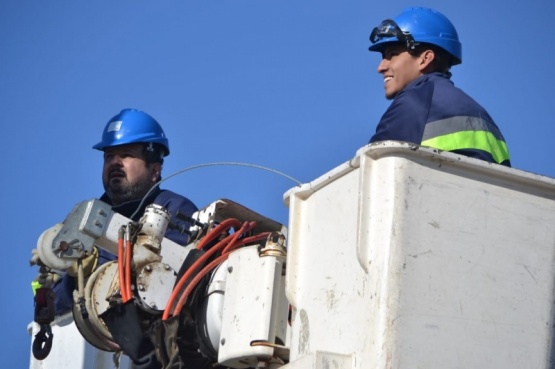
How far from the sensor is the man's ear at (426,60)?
5.27 meters

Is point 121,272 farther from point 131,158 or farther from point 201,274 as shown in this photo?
point 131,158

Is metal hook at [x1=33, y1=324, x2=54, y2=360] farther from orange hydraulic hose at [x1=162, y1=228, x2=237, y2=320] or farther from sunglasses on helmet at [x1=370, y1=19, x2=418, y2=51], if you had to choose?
sunglasses on helmet at [x1=370, y1=19, x2=418, y2=51]

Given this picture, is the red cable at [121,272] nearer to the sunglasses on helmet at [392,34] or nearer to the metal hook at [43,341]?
the metal hook at [43,341]

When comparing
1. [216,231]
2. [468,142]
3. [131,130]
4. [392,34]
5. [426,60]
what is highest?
[131,130]

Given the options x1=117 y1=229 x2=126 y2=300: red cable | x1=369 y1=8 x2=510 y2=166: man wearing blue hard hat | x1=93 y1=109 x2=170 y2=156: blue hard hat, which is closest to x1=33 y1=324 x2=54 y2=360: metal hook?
x1=117 y1=229 x2=126 y2=300: red cable

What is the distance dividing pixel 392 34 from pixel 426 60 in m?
0.18

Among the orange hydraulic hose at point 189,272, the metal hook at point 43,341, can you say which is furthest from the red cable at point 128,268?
the metal hook at point 43,341

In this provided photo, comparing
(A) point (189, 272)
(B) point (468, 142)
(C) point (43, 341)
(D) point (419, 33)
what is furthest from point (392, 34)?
(C) point (43, 341)

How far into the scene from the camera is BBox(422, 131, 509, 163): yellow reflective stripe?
4371 mm

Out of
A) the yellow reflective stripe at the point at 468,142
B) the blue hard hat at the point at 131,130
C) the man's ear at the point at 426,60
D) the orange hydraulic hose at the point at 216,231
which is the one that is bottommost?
the orange hydraulic hose at the point at 216,231

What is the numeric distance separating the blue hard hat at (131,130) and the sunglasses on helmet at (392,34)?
269 centimetres

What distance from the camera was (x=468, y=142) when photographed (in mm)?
4391

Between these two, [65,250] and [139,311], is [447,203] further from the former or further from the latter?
[65,250]

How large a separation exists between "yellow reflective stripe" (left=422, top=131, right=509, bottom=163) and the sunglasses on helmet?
92cm
